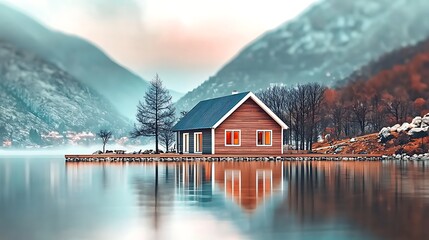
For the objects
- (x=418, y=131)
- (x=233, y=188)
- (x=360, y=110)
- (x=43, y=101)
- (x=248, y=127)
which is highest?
(x=43, y=101)

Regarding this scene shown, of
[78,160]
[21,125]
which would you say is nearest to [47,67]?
[21,125]

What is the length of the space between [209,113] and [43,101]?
129284 millimetres

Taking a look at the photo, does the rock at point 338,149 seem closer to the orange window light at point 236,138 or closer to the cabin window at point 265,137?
the cabin window at point 265,137

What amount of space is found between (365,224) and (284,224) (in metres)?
1.59

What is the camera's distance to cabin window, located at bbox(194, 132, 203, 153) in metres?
56.6

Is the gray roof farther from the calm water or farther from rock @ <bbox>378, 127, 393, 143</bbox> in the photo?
the calm water

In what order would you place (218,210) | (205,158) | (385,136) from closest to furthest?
(218,210), (205,158), (385,136)

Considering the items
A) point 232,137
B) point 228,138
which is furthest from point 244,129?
point 228,138

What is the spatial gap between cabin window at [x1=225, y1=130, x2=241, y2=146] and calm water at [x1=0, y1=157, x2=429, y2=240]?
1136 inches

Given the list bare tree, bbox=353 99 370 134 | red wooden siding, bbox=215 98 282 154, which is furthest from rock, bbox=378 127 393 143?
bare tree, bbox=353 99 370 134

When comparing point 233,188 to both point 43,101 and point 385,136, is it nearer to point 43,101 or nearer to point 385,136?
point 385,136

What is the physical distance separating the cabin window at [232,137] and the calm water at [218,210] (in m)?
28.9

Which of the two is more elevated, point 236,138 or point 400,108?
point 400,108

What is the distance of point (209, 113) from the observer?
57.5 metres
